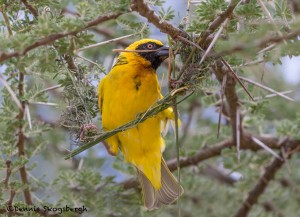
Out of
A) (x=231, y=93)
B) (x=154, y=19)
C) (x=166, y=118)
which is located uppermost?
(x=154, y=19)

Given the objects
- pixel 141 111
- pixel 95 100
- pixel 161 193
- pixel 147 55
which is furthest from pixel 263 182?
pixel 95 100

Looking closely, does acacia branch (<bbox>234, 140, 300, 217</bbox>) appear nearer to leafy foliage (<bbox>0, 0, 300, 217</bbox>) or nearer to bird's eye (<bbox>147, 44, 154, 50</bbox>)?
leafy foliage (<bbox>0, 0, 300, 217</bbox>)

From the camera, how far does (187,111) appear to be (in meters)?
4.61

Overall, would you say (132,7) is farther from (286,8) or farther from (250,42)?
(250,42)

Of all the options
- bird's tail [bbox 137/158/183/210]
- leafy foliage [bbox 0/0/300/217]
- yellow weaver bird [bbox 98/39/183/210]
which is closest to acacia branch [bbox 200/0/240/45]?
leafy foliage [bbox 0/0/300/217]

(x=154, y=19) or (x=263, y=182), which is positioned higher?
(x=154, y=19)

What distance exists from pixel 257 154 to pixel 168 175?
0.68 metres

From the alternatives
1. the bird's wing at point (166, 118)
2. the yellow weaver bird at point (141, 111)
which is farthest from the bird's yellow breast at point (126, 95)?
the bird's wing at point (166, 118)

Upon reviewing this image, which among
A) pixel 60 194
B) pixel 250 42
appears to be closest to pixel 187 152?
pixel 60 194

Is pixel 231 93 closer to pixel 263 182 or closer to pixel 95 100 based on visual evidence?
pixel 95 100

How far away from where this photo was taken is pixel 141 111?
9.61ft

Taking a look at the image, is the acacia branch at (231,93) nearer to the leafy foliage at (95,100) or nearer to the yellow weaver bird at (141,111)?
the leafy foliage at (95,100)

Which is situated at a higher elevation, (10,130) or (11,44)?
(11,44)

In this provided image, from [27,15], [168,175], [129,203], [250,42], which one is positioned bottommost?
[129,203]
